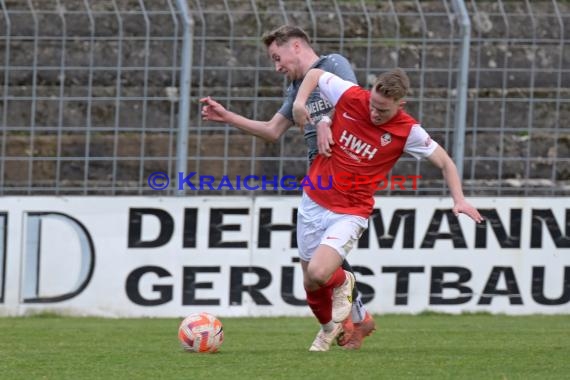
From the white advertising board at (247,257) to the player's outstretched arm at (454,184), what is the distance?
3852mm

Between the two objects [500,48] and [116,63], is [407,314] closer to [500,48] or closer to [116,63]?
[500,48]

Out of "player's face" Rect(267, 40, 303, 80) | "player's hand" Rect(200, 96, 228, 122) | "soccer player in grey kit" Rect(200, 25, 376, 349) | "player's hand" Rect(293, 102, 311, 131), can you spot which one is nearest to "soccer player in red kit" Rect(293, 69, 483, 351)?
"player's hand" Rect(293, 102, 311, 131)

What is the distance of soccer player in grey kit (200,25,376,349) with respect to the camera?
790 centimetres

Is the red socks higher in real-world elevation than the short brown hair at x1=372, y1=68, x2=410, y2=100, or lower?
lower

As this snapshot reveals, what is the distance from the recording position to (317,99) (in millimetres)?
7938

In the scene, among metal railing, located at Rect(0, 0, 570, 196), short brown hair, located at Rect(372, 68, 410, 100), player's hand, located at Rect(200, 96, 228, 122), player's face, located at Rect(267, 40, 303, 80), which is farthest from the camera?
metal railing, located at Rect(0, 0, 570, 196)

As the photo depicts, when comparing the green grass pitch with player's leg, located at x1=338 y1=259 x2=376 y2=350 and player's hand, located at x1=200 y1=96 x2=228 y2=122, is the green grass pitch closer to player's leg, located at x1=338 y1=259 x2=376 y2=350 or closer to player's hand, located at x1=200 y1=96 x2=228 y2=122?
player's leg, located at x1=338 y1=259 x2=376 y2=350

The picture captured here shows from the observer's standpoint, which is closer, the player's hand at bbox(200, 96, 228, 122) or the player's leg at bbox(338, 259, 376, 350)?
the player's hand at bbox(200, 96, 228, 122)

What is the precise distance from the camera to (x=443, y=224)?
1150cm

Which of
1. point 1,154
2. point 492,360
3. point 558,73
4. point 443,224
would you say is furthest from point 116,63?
point 492,360

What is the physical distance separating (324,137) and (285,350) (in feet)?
4.73

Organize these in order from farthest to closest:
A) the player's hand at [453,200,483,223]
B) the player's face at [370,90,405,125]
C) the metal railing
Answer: the metal railing < the player's face at [370,90,405,125] < the player's hand at [453,200,483,223]

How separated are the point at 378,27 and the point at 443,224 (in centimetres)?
191

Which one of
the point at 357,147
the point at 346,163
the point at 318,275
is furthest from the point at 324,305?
the point at 357,147
